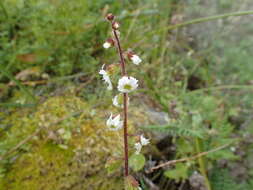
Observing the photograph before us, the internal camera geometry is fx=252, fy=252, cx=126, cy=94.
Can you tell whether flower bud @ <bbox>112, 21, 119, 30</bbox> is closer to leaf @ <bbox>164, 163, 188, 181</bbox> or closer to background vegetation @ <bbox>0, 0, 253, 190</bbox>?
background vegetation @ <bbox>0, 0, 253, 190</bbox>

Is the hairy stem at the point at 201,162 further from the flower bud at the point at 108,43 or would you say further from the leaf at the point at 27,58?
the leaf at the point at 27,58

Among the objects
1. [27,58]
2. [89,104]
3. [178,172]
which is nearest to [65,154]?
[89,104]

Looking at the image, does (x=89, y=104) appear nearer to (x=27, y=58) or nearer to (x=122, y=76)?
(x=27, y=58)

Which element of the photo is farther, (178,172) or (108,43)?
(178,172)

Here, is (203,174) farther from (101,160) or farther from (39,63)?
(39,63)

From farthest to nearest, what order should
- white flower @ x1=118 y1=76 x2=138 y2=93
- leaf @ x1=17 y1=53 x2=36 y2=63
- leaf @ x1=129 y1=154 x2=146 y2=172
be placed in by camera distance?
leaf @ x1=17 y1=53 x2=36 y2=63 < leaf @ x1=129 y1=154 x2=146 y2=172 < white flower @ x1=118 y1=76 x2=138 y2=93

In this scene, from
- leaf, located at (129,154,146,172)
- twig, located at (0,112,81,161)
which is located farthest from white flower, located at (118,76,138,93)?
twig, located at (0,112,81,161)
